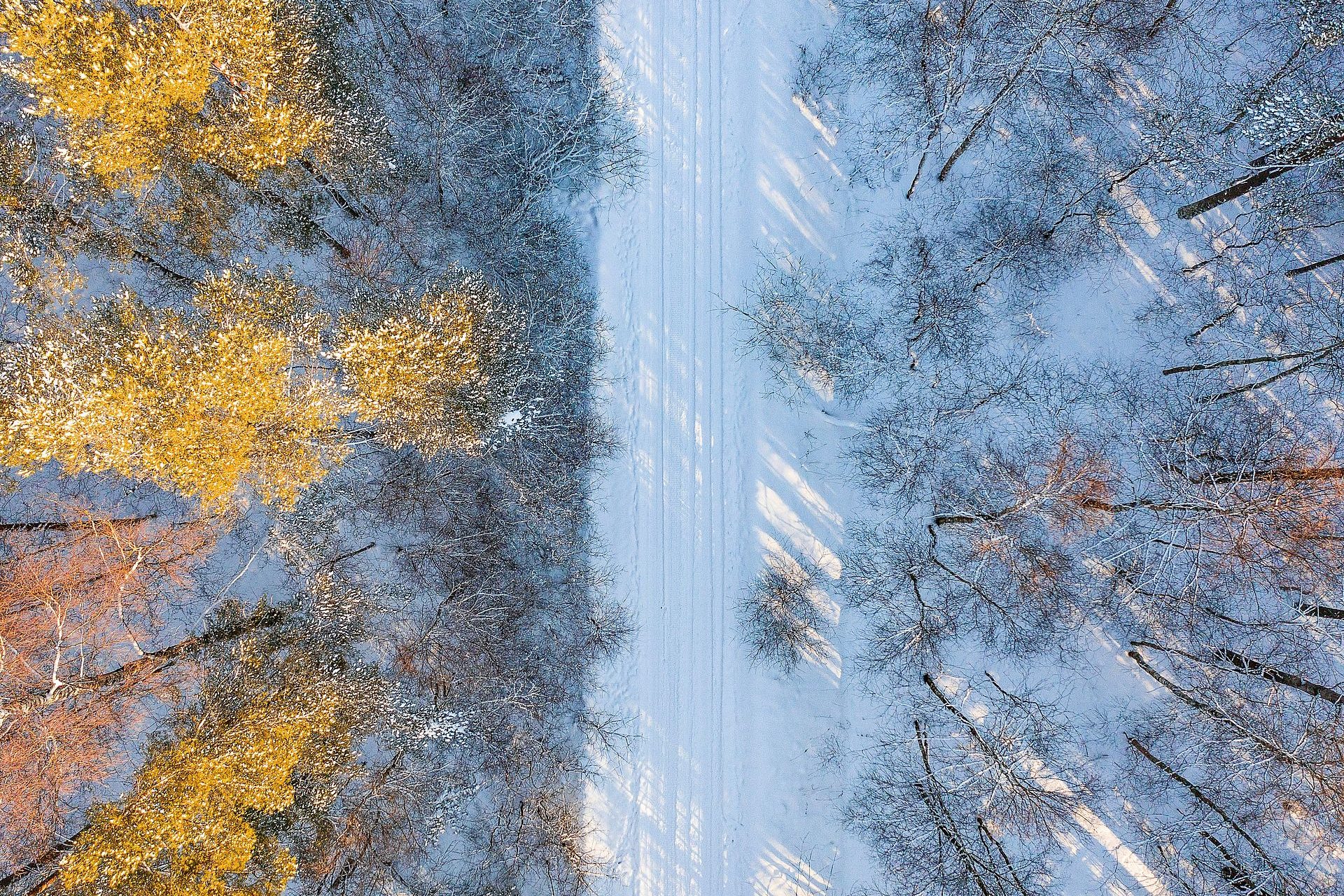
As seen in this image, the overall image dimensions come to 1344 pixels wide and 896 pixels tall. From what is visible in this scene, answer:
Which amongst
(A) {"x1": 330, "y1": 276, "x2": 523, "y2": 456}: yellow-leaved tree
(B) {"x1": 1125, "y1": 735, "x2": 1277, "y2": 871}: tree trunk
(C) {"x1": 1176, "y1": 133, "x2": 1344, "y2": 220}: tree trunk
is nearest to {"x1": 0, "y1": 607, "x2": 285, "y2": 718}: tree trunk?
(A) {"x1": 330, "y1": 276, "x2": 523, "y2": 456}: yellow-leaved tree

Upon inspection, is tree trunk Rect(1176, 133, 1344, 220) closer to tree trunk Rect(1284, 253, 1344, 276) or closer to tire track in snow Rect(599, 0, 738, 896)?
tree trunk Rect(1284, 253, 1344, 276)

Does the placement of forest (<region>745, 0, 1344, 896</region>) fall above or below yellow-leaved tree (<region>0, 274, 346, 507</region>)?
below

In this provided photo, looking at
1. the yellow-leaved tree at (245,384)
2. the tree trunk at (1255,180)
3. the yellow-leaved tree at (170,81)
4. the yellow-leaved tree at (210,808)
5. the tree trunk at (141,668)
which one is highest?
the yellow-leaved tree at (170,81)

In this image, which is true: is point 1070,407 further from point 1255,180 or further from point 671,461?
point 671,461

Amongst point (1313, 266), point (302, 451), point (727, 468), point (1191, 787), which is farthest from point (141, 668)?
point (1313, 266)

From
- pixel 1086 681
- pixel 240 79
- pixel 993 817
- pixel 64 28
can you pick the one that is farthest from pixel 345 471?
pixel 1086 681

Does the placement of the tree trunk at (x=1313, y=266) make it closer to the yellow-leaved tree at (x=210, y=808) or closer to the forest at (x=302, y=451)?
the forest at (x=302, y=451)

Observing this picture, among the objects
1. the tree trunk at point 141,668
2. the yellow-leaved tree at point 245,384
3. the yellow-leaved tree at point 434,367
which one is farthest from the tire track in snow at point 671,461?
the tree trunk at point 141,668
